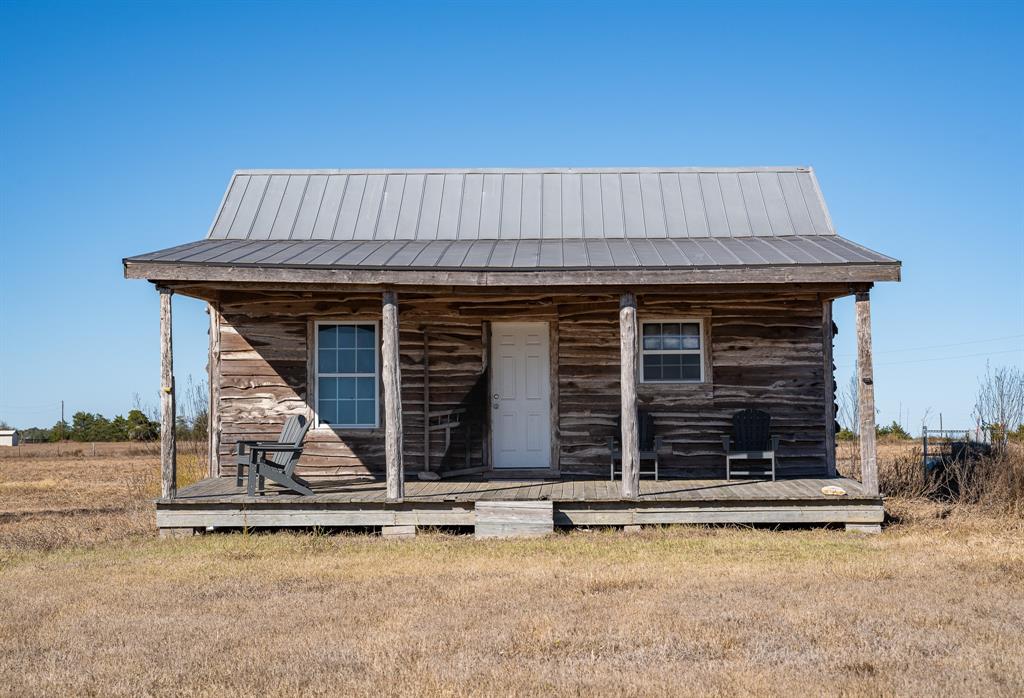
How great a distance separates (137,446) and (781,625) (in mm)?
27432

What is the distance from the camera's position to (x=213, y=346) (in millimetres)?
12250

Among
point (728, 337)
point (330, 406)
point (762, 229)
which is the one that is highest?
point (762, 229)

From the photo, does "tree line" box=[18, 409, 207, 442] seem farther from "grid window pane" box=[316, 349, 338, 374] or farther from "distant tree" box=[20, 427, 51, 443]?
"grid window pane" box=[316, 349, 338, 374]

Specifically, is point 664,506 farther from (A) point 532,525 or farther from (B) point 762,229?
(B) point 762,229

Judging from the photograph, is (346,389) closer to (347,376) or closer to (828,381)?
(347,376)

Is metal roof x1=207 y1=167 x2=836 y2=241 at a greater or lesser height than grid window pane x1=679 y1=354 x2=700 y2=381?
greater

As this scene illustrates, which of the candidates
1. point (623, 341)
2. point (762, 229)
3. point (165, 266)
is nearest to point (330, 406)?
point (165, 266)

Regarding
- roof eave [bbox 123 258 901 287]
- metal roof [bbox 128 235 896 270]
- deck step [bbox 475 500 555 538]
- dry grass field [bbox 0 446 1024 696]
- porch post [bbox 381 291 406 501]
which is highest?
metal roof [bbox 128 235 896 270]

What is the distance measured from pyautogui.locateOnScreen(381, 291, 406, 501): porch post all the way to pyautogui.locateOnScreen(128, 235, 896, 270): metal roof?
0.49 meters

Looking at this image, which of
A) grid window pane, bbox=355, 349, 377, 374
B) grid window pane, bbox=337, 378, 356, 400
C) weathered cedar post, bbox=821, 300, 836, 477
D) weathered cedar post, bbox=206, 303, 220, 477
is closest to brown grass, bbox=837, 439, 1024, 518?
weathered cedar post, bbox=821, 300, 836, 477

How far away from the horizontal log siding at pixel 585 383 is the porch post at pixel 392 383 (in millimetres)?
1965

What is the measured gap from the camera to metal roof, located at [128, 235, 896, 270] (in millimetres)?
9938

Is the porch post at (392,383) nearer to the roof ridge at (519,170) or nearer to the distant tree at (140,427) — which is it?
the roof ridge at (519,170)

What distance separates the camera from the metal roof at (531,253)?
391 inches
